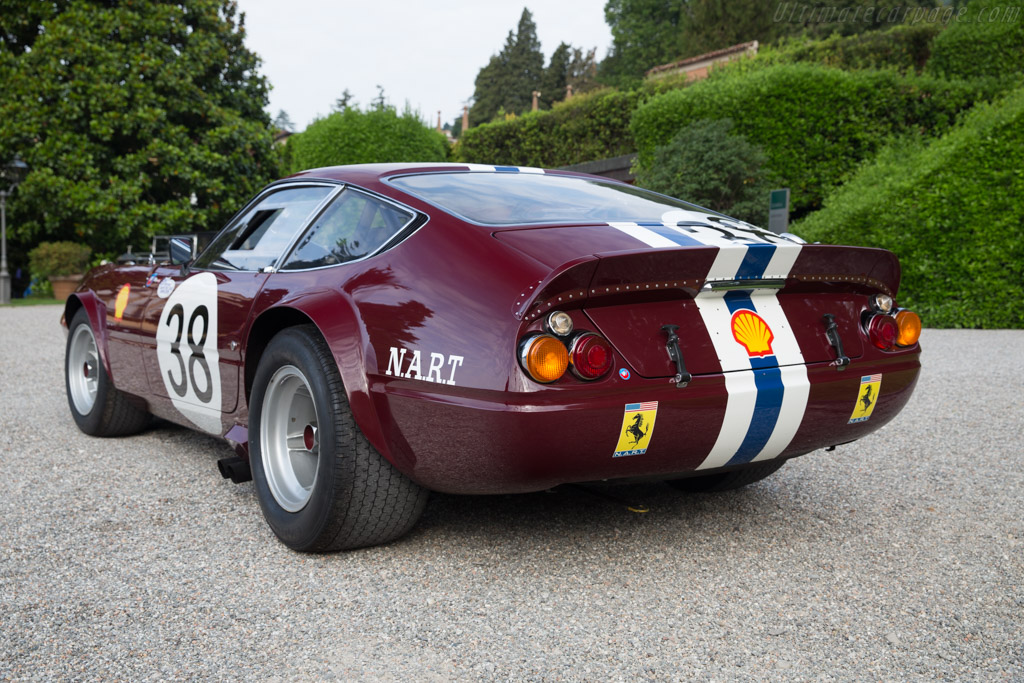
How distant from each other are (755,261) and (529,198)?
2.78 ft

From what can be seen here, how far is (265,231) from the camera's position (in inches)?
137

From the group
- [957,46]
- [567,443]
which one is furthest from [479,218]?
[957,46]

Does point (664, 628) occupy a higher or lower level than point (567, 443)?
lower

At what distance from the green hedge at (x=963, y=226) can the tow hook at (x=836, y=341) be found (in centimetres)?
832

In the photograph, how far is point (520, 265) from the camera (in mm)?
2316

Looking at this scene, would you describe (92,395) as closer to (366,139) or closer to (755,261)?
(755,261)

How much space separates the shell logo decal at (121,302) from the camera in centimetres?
416

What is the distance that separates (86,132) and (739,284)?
20439 millimetres

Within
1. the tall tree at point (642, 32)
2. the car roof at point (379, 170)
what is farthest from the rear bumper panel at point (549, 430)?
the tall tree at point (642, 32)

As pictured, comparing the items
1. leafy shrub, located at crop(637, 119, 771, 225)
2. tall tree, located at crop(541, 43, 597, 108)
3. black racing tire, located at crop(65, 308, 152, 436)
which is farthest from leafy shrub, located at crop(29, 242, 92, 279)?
tall tree, located at crop(541, 43, 597, 108)

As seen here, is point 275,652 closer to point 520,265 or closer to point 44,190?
point 520,265

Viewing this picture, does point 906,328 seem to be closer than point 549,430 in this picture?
No

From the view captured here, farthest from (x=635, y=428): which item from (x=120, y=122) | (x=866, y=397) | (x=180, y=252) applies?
(x=120, y=122)

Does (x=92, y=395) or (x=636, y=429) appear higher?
(x=636, y=429)
